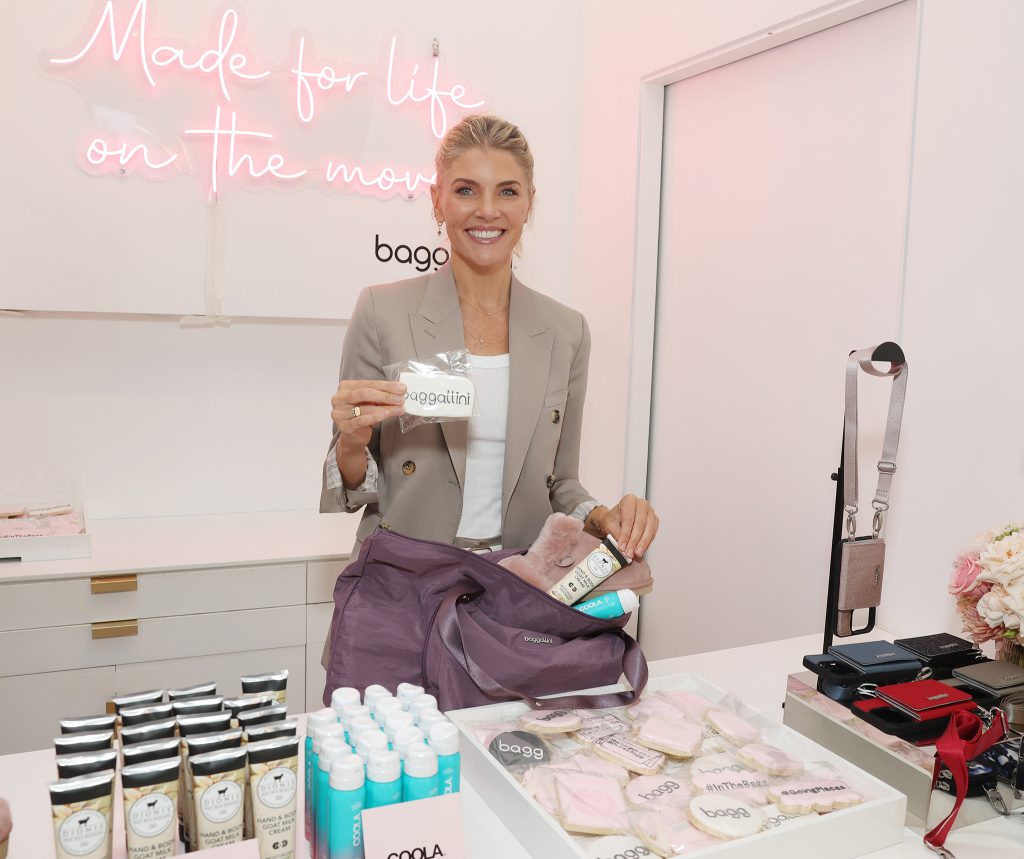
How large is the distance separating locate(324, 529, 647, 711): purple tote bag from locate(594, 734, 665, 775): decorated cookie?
10cm

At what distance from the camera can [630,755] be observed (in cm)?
114

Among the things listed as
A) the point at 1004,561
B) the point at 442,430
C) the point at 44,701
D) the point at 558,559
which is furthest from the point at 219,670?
the point at 1004,561

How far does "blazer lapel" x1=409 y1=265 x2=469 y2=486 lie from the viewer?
174cm

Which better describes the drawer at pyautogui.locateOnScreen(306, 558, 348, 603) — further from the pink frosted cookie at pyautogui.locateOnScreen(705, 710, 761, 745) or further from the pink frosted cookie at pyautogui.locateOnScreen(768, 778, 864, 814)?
the pink frosted cookie at pyautogui.locateOnScreen(768, 778, 864, 814)

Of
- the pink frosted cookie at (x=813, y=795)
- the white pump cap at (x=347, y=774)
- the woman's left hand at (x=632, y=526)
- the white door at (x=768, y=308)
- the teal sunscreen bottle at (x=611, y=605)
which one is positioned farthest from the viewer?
the white door at (x=768, y=308)

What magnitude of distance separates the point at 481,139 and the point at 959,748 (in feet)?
4.53

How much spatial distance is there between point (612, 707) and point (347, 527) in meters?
1.83

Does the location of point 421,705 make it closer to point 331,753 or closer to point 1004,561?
point 331,753

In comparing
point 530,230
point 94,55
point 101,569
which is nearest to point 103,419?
point 101,569

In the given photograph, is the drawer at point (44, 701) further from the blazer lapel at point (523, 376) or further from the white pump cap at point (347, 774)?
the white pump cap at point (347, 774)

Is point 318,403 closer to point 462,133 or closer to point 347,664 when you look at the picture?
point 462,133

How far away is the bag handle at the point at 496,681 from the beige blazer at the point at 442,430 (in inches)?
17.7

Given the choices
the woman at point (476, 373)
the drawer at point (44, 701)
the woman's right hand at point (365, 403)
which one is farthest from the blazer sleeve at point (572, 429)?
the drawer at point (44, 701)

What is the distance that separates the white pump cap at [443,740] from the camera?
0.90 metres
